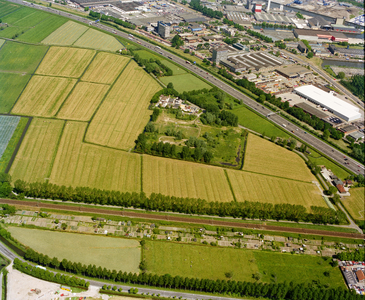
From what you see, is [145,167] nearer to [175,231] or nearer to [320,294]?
[175,231]

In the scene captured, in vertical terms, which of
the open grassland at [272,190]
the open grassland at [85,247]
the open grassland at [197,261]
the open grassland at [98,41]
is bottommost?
the open grassland at [85,247]

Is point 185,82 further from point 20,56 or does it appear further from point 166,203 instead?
point 166,203

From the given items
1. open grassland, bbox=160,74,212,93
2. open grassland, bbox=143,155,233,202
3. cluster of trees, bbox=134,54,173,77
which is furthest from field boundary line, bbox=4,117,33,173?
open grassland, bbox=160,74,212,93

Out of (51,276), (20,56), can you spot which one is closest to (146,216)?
(51,276)

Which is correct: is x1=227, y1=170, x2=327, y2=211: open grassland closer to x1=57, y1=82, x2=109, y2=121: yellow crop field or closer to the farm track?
the farm track

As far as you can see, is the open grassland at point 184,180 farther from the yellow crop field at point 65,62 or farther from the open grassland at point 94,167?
the yellow crop field at point 65,62

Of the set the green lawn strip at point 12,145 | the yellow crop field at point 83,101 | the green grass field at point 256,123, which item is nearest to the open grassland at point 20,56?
the yellow crop field at point 83,101
